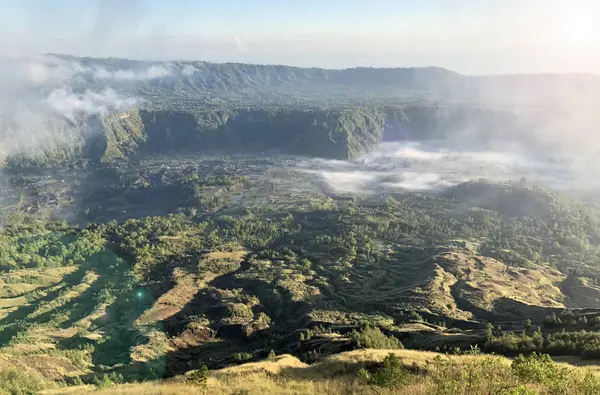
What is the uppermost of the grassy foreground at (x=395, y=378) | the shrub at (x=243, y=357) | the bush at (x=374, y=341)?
the grassy foreground at (x=395, y=378)

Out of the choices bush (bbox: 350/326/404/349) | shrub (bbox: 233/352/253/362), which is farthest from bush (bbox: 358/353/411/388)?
shrub (bbox: 233/352/253/362)

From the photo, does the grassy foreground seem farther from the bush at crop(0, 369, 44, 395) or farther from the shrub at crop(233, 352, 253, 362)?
the shrub at crop(233, 352, 253, 362)

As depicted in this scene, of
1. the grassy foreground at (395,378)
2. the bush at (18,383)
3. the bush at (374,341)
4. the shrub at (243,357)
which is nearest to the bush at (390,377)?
the grassy foreground at (395,378)

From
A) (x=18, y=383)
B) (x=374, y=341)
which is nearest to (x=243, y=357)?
(x=374, y=341)

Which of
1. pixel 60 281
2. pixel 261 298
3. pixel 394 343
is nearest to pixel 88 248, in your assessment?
pixel 60 281

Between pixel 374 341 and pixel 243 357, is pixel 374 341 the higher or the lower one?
the higher one

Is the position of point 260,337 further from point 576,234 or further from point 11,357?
point 576,234

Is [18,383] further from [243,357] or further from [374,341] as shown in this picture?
[374,341]

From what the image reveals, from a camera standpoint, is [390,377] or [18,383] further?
[18,383]

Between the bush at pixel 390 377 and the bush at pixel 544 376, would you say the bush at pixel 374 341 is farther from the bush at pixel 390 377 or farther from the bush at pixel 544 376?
the bush at pixel 544 376
